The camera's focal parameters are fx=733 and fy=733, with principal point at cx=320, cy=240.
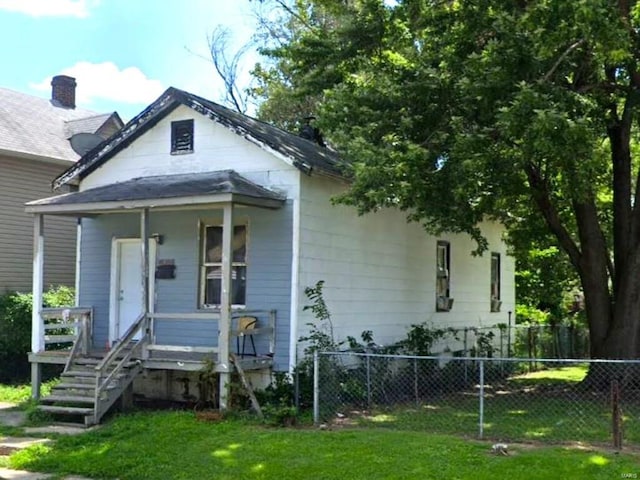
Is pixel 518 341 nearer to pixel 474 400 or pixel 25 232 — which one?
pixel 474 400

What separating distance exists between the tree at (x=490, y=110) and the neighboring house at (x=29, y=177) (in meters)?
7.29

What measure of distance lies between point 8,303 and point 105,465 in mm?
8721

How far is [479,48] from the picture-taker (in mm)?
12305

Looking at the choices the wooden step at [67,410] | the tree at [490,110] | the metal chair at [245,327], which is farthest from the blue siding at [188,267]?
the wooden step at [67,410]

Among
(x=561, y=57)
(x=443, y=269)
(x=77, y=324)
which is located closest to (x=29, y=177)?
(x=77, y=324)

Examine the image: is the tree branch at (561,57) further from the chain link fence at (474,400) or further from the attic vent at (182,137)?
the attic vent at (182,137)

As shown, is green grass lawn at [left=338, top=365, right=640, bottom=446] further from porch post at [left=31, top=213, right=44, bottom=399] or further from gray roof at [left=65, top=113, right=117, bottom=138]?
gray roof at [left=65, top=113, right=117, bottom=138]

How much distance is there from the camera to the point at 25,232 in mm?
17953

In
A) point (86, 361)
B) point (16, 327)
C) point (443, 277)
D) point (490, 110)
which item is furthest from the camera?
point (443, 277)

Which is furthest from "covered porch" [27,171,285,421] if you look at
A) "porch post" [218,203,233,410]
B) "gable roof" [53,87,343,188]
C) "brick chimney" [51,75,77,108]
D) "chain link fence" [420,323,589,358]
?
"brick chimney" [51,75,77,108]

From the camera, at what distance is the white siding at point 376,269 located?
12.5 meters

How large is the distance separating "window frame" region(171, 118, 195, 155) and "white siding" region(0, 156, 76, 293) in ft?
20.9

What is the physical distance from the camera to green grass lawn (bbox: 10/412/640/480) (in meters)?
7.64

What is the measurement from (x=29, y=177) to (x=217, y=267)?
25.9 ft
